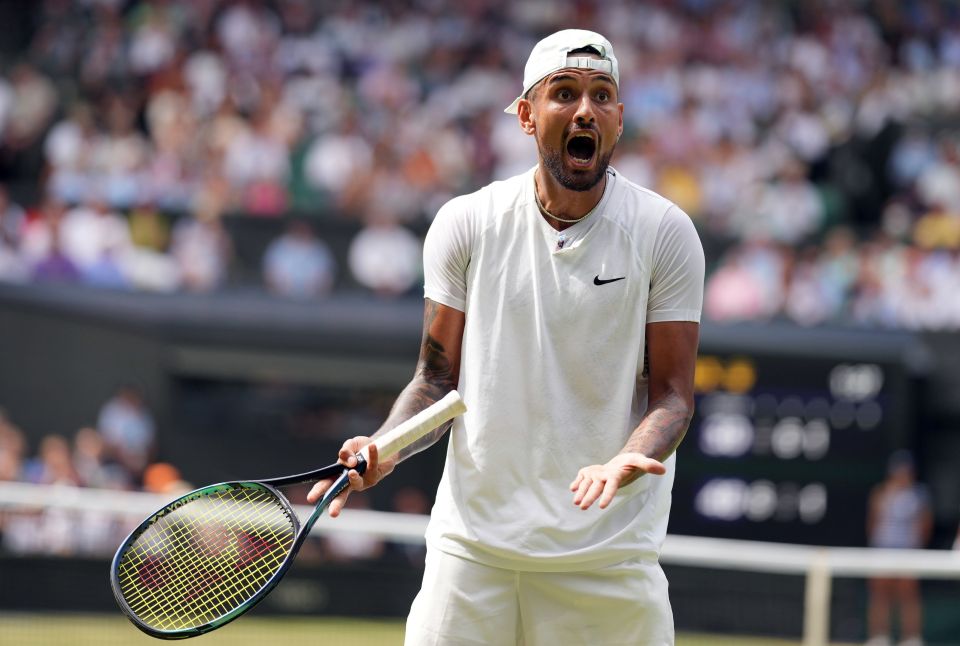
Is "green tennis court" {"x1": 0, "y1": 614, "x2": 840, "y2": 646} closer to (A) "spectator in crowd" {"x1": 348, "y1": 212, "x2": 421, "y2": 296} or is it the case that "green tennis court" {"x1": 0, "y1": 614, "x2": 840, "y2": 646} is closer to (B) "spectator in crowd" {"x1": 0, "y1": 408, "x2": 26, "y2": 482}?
(B) "spectator in crowd" {"x1": 0, "y1": 408, "x2": 26, "y2": 482}

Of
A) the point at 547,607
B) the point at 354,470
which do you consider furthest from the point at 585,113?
the point at 547,607

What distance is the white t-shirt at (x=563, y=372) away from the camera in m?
4.07

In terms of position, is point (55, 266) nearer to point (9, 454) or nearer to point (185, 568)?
point (9, 454)

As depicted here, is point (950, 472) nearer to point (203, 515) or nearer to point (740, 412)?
point (740, 412)

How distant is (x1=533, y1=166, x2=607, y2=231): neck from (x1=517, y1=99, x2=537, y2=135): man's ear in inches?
4.7

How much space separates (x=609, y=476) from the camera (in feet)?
12.3

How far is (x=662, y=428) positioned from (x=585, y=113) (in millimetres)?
842

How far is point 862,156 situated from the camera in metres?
15.5

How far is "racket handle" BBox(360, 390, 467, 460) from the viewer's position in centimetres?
400

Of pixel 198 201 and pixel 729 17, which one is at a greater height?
pixel 729 17

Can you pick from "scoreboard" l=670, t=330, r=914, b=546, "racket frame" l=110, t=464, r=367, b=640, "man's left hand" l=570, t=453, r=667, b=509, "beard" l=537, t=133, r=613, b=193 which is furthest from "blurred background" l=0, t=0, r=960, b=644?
"man's left hand" l=570, t=453, r=667, b=509

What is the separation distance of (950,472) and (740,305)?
7.33 ft

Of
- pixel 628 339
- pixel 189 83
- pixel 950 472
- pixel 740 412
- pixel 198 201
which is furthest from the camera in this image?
pixel 189 83

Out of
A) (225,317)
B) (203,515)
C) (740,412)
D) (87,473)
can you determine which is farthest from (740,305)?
(203,515)
